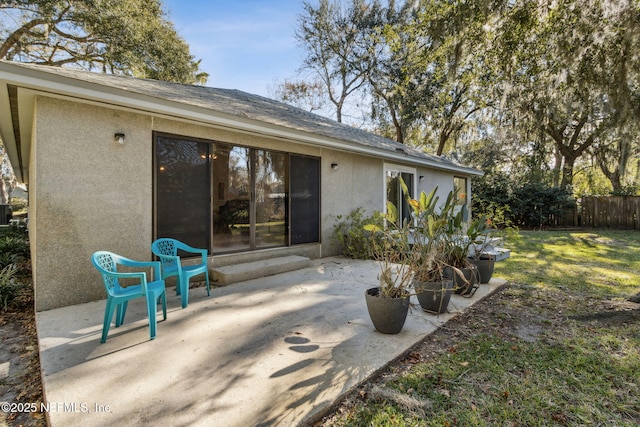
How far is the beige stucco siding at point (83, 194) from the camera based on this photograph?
385cm

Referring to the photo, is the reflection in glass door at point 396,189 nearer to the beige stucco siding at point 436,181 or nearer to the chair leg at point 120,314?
the beige stucco siding at point 436,181

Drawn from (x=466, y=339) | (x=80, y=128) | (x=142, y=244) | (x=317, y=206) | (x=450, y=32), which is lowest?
(x=466, y=339)

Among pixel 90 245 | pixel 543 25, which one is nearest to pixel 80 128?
pixel 90 245

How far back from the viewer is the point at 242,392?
2.21 m

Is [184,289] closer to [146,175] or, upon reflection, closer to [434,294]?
[146,175]

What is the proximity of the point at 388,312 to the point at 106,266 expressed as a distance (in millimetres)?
2940

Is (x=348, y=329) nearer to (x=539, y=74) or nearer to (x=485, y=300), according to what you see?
(x=485, y=300)

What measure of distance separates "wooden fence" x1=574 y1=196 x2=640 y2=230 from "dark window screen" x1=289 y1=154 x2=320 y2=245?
1385 centimetres

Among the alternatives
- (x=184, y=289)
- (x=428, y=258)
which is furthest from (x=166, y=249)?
(x=428, y=258)

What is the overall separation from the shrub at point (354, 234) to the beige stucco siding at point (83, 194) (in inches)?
164

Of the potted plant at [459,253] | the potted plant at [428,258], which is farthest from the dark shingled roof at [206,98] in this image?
the potted plant at [459,253]

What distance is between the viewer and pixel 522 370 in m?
2.69

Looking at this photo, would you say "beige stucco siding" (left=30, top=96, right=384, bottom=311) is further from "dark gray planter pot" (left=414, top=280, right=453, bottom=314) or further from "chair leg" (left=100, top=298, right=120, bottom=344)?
"dark gray planter pot" (left=414, top=280, right=453, bottom=314)

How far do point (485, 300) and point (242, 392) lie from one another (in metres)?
3.68
